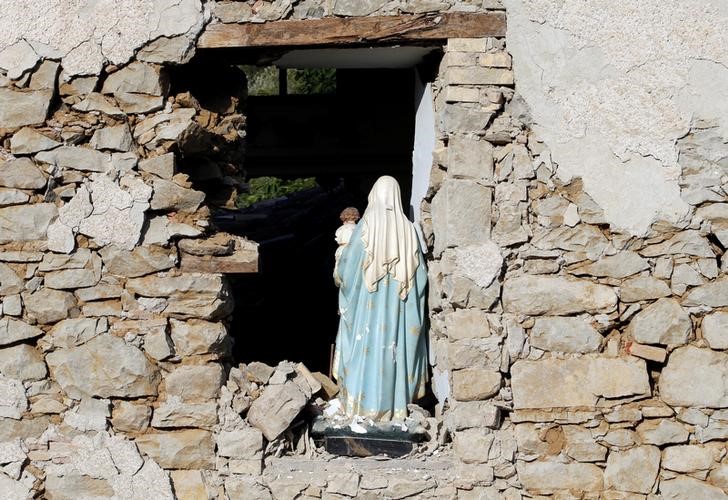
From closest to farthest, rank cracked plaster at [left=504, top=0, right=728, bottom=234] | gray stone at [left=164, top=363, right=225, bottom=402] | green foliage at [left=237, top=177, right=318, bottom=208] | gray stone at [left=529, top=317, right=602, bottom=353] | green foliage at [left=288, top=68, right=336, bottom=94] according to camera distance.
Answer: cracked plaster at [left=504, top=0, right=728, bottom=234] < gray stone at [left=529, top=317, right=602, bottom=353] < gray stone at [left=164, top=363, right=225, bottom=402] < green foliage at [left=288, top=68, right=336, bottom=94] < green foliage at [left=237, top=177, right=318, bottom=208]

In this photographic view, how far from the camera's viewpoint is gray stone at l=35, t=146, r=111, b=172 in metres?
6.49

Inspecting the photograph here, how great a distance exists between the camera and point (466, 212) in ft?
21.1

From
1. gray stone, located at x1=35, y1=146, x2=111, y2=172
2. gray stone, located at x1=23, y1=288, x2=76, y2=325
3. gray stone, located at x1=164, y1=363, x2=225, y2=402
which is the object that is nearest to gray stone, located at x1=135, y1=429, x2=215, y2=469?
gray stone, located at x1=164, y1=363, x2=225, y2=402

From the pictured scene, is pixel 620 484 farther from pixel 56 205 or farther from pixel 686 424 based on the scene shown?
pixel 56 205

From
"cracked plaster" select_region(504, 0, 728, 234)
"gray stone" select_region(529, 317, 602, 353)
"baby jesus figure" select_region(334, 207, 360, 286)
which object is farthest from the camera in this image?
"baby jesus figure" select_region(334, 207, 360, 286)

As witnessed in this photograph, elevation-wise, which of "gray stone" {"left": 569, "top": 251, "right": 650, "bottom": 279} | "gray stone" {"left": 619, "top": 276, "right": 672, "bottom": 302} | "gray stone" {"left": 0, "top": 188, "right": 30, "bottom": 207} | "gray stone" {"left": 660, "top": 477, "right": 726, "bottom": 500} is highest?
"gray stone" {"left": 0, "top": 188, "right": 30, "bottom": 207}

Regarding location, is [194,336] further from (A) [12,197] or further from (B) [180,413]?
(A) [12,197]

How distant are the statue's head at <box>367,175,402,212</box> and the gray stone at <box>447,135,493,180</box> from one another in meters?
0.43

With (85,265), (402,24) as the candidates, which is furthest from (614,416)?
(85,265)

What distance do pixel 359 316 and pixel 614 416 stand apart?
4.49ft

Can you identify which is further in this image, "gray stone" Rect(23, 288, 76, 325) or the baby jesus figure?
the baby jesus figure

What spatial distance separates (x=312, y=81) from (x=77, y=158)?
6044 mm

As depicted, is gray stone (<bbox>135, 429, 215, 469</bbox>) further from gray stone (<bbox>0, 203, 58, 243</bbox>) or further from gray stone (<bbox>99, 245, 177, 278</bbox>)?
gray stone (<bbox>0, 203, 58, 243</bbox>)

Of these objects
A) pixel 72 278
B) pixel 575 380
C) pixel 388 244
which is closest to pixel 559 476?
pixel 575 380
